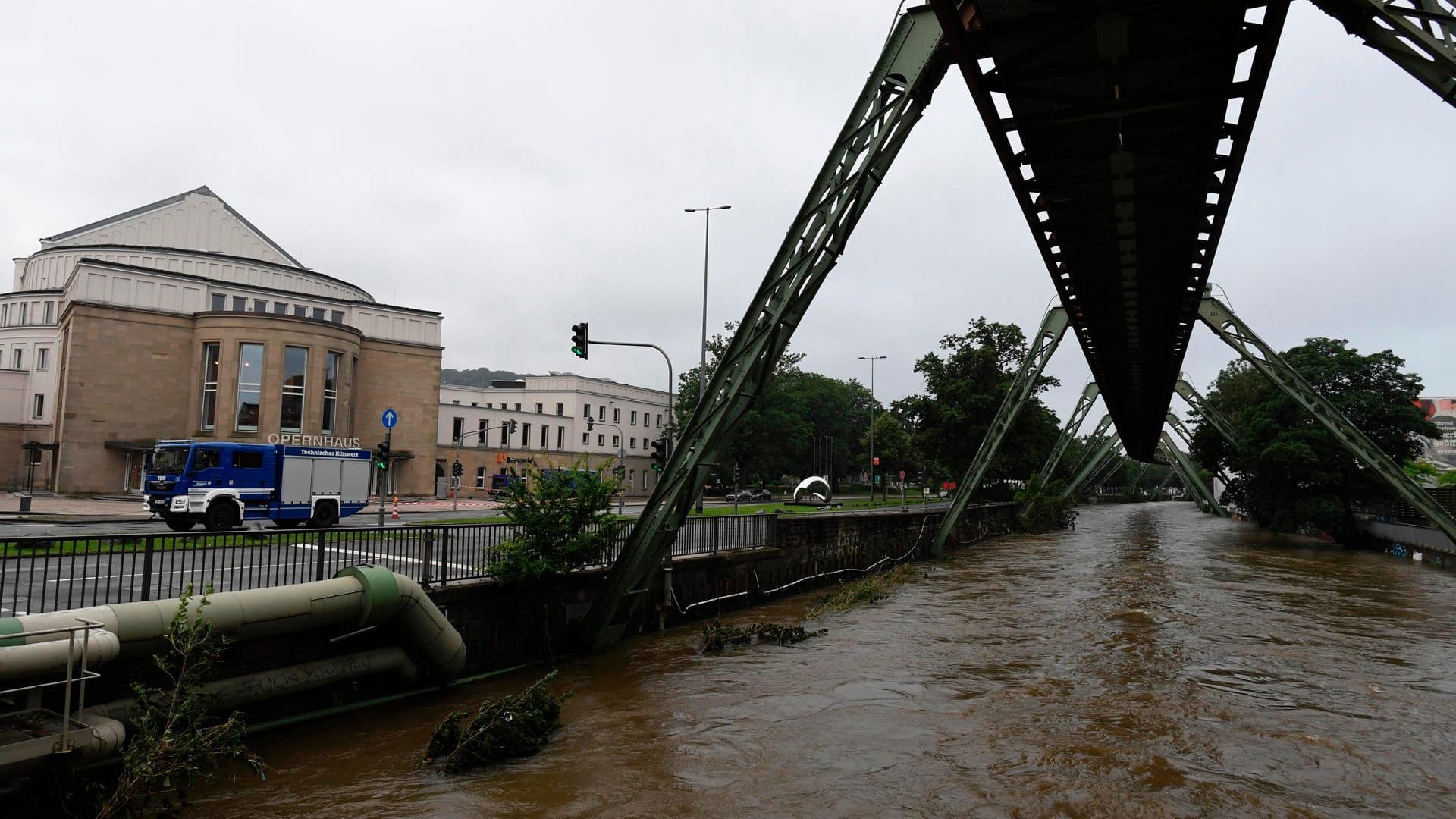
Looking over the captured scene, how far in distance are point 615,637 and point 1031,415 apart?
120 feet

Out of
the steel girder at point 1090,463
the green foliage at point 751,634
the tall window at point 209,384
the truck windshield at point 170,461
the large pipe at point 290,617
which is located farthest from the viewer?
the steel girder at point 1090,463

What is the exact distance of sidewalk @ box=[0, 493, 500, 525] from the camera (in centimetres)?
2467

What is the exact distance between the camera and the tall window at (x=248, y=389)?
42062 millimetres

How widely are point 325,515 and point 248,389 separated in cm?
2113

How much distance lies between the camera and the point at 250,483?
23.6 m

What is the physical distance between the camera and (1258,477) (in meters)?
39.2

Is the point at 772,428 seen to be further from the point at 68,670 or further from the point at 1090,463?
the point at 68,670

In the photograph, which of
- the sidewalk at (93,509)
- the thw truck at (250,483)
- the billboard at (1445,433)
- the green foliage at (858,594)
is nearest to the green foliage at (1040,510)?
the green foliage at (858,594)

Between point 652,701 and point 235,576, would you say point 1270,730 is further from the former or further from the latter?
point 235,576

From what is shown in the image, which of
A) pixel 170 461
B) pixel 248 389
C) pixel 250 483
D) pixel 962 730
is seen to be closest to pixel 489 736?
pixel 962 730

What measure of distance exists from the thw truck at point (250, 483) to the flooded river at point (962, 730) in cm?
1604

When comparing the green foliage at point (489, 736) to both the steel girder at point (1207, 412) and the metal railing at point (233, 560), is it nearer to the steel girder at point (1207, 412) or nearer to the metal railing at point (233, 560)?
the metal railing at point (233, 560)

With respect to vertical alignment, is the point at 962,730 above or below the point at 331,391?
below

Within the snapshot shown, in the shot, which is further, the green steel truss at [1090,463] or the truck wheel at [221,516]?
the green steel truss at [1090,463]
